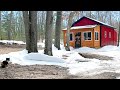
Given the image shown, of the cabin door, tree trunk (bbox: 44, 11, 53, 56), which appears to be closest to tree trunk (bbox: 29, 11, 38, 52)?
tree trunk (bbox: 44, 11, 53, 56)

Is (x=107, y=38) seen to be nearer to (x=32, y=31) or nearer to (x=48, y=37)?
(x=48, y=37)

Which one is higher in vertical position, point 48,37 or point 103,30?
point 103,30

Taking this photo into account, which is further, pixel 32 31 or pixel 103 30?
pixel 103 30

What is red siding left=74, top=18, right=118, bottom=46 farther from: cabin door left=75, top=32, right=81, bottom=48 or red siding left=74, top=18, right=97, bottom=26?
cabin door left=75, top=32, right=81, bottom=48

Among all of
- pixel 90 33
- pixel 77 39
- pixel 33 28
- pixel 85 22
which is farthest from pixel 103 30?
pixel 33 28

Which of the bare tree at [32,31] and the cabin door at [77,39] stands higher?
the bare tree at [32,31]

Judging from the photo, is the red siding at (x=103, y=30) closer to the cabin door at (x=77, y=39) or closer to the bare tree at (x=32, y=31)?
the cabin door at (x=77, y=39)

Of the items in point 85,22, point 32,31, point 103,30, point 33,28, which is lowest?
point 103,30

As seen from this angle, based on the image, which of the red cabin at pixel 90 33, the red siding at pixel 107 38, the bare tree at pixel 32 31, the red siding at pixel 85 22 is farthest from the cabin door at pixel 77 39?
the bare tree at pixel 32 31

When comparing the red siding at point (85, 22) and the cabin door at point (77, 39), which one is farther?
the red siding at point (85, 22)

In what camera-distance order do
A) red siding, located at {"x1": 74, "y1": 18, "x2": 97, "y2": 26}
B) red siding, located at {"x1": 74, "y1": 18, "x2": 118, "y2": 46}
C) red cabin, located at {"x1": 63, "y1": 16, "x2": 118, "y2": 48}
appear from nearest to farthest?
red cabin, located at {"x1": 63, "y1": 16, "x2": 118, "y2": 48}, red siding, located at {"x1": 74, "y1": 18, "x2": 118, "y2": 46}, red siding, located at {"x1": 74, "y1": 18, "x2": 97, "y2": 26}

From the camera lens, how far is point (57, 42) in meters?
Result: 25.8

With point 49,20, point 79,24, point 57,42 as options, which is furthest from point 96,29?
point 49,20
